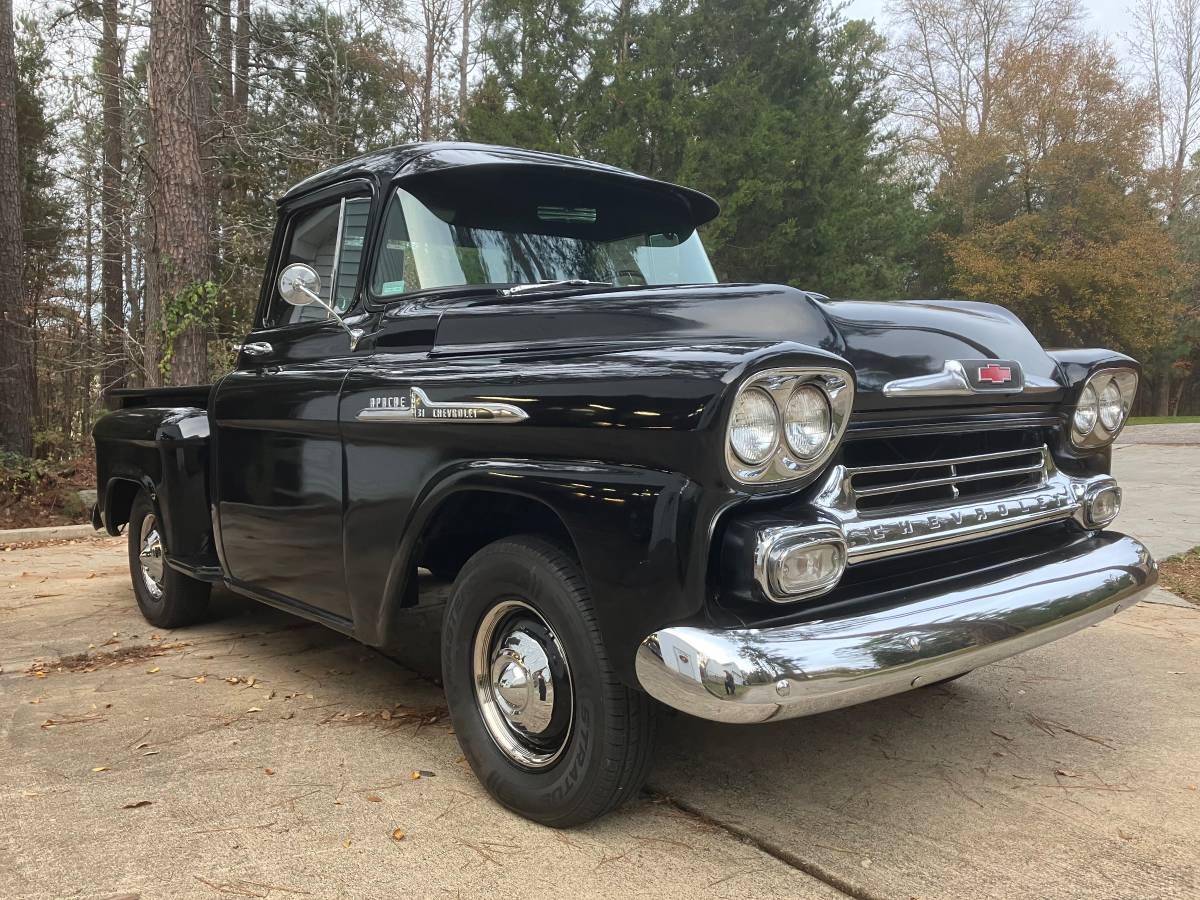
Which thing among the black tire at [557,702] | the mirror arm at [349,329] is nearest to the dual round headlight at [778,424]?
the black tire at [557,702]

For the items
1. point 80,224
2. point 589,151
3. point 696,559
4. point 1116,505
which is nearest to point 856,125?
point 589,151

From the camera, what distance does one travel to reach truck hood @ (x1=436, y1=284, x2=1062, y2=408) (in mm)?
2406

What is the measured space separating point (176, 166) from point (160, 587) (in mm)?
5110

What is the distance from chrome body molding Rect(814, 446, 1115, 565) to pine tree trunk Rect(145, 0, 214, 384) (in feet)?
24.8

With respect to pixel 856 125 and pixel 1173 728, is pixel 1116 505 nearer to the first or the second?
pixel 1173 728

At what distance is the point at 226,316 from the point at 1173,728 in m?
12.5

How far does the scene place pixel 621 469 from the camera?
2131mm

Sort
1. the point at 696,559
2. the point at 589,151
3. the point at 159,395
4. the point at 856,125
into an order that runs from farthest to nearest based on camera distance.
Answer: the point at 856,125, the point at 589,151, the point at 159,395, the point at 696,559

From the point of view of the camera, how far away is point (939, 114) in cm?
3262

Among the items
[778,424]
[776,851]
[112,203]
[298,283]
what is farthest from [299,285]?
[112,203]

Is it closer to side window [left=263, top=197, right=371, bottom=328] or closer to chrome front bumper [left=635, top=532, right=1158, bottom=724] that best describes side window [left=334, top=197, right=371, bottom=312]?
side window [left=263, top=197, right=371, bottom=328]

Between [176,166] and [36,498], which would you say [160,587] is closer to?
[176,166]

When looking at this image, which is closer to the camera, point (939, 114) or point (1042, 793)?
point (1042, 793)

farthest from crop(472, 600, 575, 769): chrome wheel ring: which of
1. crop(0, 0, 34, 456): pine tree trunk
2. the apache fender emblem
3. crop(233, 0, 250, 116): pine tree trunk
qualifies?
crop(233, 0, 250, 116): pine tree trunk
